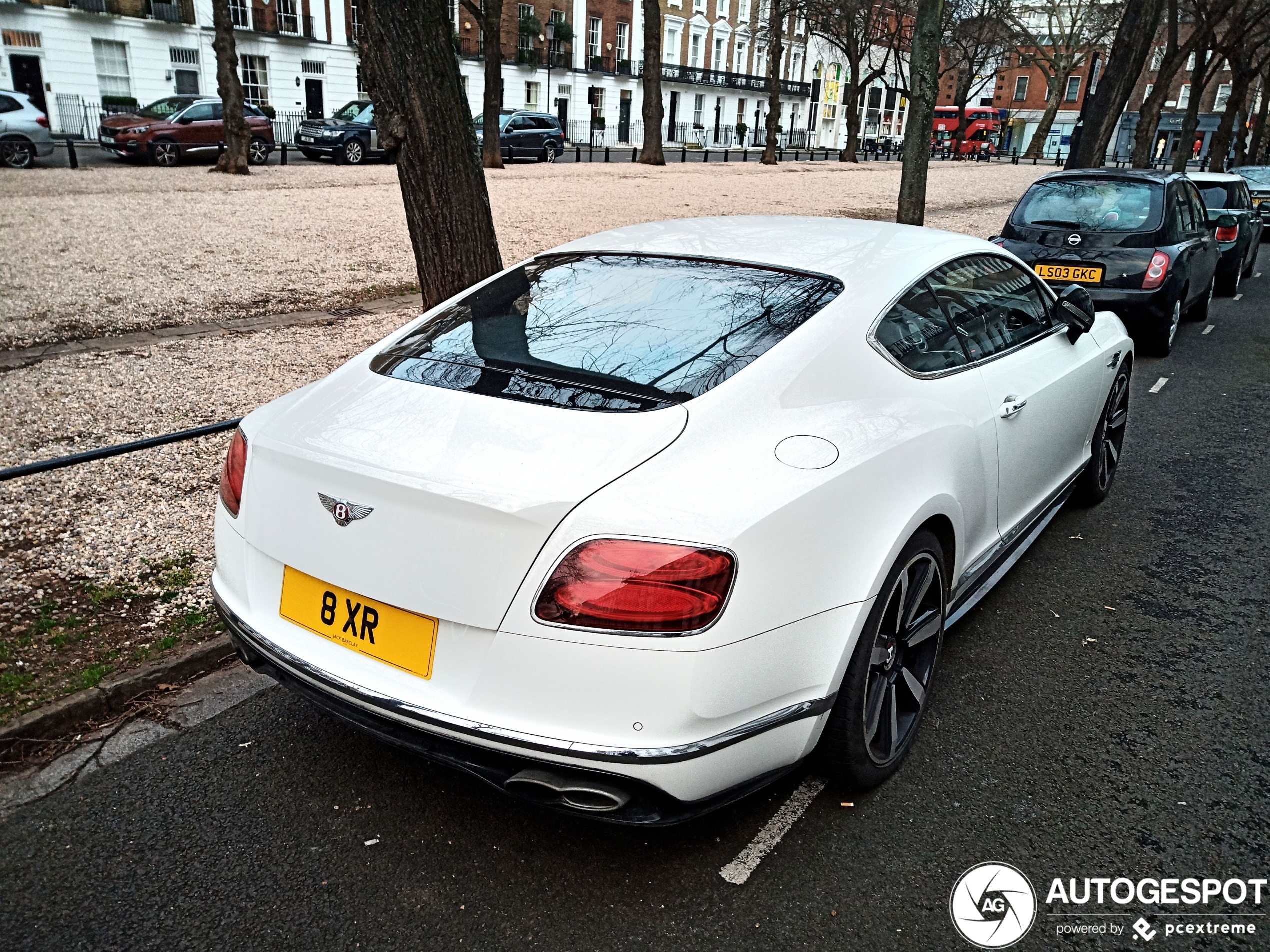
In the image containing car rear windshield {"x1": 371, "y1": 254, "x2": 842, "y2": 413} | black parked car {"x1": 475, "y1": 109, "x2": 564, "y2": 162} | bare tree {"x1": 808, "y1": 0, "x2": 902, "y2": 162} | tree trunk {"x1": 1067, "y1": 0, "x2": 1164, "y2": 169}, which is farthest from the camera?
bare tree {"x1": 808, "y1": 0, "x2": 902, "y2": 162}

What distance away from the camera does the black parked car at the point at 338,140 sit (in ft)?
90.1

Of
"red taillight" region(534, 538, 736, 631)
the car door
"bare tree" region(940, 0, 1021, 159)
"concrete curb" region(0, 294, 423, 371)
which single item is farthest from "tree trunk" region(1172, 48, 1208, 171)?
"red taillight" region(534, 538, 736, 631)

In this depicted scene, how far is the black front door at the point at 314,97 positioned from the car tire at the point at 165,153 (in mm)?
21744

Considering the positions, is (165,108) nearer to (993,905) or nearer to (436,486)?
(436,486)

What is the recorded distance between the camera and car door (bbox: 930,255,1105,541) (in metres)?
3.50

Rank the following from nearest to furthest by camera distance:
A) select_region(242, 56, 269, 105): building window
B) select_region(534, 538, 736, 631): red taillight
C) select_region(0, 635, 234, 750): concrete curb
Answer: select_region(534, 538, 736, 631): red taillight → select_region(0, 635, 234, 750): concrete curb → select_region(242, 56, 269, 105): building window

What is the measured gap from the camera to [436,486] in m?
2.28

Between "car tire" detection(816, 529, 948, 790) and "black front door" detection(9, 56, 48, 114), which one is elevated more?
"black front door" detection(9, 56, 48, 114)

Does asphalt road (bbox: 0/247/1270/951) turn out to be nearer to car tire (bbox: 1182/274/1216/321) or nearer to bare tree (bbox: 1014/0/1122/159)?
car tire (bbox: 1182/274/1216/321)

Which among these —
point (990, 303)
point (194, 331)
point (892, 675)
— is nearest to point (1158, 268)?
point (990, 303)

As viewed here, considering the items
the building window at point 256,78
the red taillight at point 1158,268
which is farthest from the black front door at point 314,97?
Result: the red taillight at point 1158,268

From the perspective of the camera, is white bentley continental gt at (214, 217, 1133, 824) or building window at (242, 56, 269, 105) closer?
white bentley continental gt at (214, 217, 1133, 824)

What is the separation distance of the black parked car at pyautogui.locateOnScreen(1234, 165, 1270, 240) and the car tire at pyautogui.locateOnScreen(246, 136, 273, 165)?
23.7m

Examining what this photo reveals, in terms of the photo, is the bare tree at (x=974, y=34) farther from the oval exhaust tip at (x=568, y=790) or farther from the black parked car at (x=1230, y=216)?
the oval exhaust tip at (x=568, y=790)
